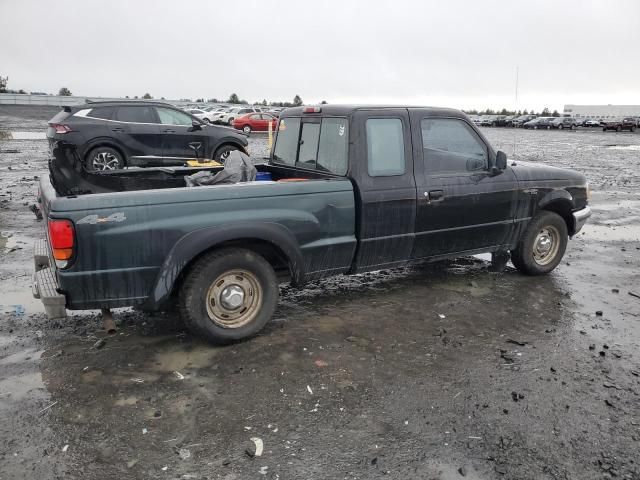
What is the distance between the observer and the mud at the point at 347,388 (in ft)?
10.2

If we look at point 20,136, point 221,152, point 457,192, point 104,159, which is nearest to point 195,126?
point 221,152

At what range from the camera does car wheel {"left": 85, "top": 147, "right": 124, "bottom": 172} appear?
12016mm

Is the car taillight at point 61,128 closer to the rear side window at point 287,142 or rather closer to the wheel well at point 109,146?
the wheel well at point 109,146

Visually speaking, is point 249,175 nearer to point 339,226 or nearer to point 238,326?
point 339,226

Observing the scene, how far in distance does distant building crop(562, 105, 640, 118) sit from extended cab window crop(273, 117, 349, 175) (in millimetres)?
92099

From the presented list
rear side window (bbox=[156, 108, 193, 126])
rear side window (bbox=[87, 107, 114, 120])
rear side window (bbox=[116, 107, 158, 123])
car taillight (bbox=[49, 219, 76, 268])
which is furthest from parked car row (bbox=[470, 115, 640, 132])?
car taillight (bbox=[49, 219, 76, 268])

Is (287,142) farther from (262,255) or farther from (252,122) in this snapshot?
(252,122)

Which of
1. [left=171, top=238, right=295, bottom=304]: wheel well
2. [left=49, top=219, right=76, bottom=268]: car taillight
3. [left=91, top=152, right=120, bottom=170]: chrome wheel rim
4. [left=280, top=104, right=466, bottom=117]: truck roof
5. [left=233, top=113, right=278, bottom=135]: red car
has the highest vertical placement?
[left=233, top=113, right=278, bottom=135]: red car

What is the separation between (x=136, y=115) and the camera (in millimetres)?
12680

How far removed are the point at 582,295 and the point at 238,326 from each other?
3.76 metres

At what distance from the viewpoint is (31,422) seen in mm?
3408

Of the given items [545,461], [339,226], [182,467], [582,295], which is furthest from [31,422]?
[582,295]

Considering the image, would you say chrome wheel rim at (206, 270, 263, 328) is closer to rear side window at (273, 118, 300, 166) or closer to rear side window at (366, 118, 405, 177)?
rear side window at (366, 118, 405, 177)

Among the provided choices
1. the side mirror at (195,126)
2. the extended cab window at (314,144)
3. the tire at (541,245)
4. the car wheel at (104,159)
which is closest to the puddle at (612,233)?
the tire at (541,245)
